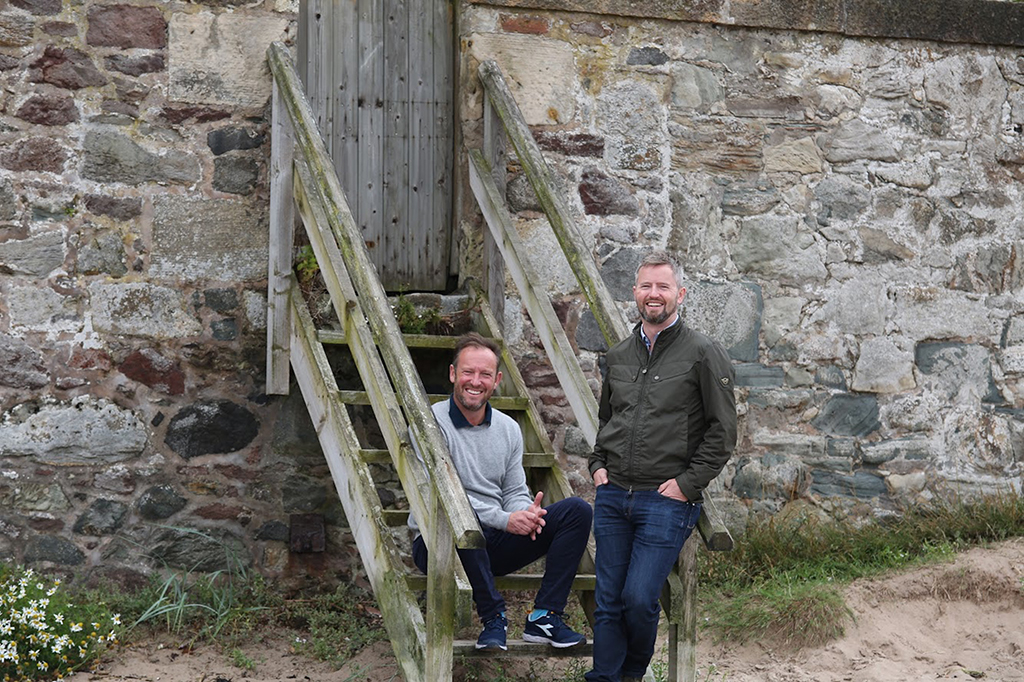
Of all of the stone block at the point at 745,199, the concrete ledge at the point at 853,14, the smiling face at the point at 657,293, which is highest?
the concrete ledge at the point at 853,14

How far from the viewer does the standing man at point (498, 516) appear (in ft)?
13.9

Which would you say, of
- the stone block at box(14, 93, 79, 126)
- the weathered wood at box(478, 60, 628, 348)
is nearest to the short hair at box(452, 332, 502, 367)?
A: the weathered wood at box(478, 60, 628, 348)

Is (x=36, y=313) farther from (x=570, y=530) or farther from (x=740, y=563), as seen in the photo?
(x=740, y=563)

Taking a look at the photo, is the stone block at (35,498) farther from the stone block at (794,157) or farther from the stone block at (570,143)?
the stone block at (794,157)

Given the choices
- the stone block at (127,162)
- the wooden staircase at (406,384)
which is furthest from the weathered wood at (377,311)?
the stone block at (127,162)

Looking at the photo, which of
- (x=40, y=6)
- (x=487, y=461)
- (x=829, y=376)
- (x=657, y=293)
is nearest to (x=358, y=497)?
(x=487, y=461)

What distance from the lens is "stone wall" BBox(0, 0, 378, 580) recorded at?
5.17 m

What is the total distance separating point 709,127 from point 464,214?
1221 millimetres

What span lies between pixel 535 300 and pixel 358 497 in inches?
43.3

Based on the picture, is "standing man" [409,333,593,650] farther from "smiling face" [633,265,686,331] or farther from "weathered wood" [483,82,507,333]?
"weathered wood" [483,82,507,333]

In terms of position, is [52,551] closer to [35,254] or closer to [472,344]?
[35,254]

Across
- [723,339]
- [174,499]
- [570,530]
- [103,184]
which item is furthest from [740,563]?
[103,184]

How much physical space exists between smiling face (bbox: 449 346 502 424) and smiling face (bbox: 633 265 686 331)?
60cm

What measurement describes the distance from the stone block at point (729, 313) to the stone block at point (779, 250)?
119 millimetres
